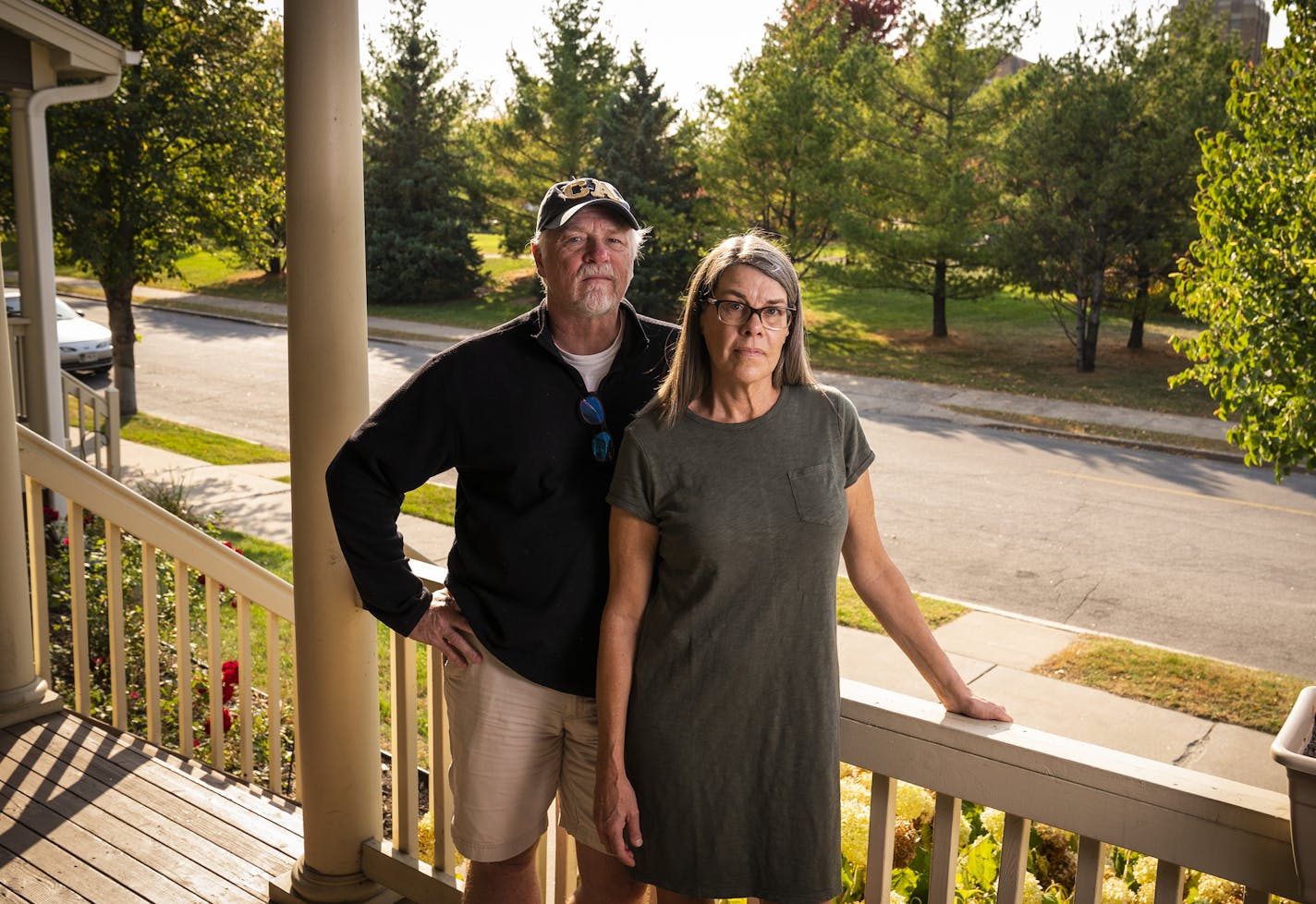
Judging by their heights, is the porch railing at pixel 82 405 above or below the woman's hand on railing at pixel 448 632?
below

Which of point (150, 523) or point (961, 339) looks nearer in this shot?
point (150, 523)

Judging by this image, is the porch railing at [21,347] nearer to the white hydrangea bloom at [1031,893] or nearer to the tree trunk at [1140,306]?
the white hydrangea bloom at [1031,893]

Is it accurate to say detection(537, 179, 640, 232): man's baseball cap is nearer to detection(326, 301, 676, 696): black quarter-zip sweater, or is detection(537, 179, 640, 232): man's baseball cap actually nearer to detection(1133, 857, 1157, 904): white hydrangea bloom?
detection(326, 301, 676, 696): black quarter-zip sweater

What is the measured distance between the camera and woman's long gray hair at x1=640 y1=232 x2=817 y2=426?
1804 mm

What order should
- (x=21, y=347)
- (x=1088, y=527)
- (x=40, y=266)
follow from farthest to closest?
(x=1088, y=527) < (x=21, y=347) < (x=40, y=266)

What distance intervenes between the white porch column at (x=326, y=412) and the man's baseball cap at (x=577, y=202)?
0.48m

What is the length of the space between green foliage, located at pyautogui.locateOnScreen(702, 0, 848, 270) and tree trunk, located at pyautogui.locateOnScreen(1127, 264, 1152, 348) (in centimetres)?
465

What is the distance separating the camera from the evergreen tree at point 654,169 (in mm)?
20266

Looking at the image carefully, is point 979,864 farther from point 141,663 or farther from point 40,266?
point 40,266

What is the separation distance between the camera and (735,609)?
177 centimetres

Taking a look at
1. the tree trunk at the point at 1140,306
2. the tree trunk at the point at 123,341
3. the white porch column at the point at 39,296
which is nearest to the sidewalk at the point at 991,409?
the tree trunk at the point at 1140,306

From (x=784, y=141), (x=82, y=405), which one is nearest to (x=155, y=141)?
(x=82, y=405)

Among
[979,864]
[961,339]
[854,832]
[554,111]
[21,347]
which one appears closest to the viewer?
[979,864]

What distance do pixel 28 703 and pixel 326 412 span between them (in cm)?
191
